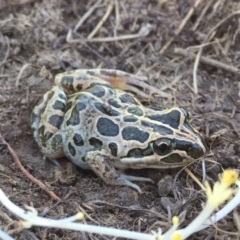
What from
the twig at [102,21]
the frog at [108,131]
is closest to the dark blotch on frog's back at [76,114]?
the frog at [108,131]

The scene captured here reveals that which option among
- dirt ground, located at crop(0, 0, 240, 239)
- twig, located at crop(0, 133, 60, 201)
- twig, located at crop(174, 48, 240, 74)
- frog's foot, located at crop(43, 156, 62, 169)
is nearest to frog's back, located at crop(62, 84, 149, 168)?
frog's foot, located at crop(43, 156, 62, 169)

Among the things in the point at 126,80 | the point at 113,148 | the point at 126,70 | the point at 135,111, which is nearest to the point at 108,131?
the point at 113,148

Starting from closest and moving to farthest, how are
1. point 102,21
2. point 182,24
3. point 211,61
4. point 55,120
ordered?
point 55,120 → point 211,61 → point 182,24 → point 102,21

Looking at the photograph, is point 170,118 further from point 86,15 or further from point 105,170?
point 86,15

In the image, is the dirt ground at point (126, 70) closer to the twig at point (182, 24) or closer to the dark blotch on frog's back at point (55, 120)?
the twig at point (182, 24)

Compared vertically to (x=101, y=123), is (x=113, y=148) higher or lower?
lower
